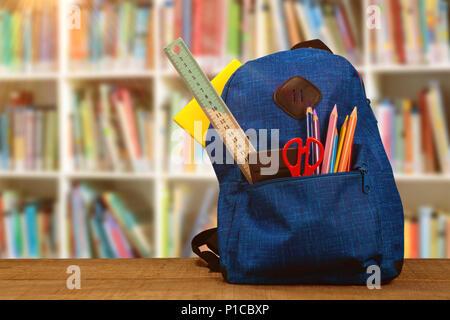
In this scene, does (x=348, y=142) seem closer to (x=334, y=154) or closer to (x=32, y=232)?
(x=334, y=154)

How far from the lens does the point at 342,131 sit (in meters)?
0.57

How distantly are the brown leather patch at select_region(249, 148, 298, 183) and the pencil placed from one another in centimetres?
5

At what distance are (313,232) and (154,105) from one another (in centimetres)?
123

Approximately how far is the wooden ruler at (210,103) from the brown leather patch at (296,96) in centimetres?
7

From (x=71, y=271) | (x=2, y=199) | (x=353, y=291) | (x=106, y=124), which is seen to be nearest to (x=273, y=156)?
(x=353, y=291)

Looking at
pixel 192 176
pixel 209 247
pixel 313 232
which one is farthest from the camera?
pixel 192 176

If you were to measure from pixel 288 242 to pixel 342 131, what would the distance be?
14 cm

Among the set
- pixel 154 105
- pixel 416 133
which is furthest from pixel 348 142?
pixel 154 105

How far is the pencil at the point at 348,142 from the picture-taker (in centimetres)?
56

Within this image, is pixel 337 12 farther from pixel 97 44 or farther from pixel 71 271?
pixel 71 271

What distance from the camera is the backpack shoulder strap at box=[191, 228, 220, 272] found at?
0.63m

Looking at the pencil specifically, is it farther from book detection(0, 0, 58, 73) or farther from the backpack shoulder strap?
book detection(0, 0, 58, 73)

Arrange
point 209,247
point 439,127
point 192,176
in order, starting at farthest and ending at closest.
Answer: point 192,176, point 439,127, point 209,247

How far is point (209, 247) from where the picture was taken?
2.21ft
